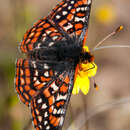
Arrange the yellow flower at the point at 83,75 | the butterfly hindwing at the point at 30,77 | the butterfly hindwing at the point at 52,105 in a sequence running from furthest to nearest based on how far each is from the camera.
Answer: the yellow flower at the point at 83,75, the butterfly hindwing at the point at 30,77, the butterfly hindwing at the point at 52,105

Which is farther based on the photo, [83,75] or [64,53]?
[83,75]

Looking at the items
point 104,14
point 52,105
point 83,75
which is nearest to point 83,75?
point 83,75

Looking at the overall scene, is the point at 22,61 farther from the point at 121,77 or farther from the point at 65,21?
the point at 121,77

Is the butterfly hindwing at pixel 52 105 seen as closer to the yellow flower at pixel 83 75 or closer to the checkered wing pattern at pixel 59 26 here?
the yellow flower at pixel 83 75

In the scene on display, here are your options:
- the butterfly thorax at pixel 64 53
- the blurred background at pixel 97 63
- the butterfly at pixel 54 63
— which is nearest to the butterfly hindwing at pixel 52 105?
the butterfly at pixel 54 63

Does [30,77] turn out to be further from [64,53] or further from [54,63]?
[64,53]

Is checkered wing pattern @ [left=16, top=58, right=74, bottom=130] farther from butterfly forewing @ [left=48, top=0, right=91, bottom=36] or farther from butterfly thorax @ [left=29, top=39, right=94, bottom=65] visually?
butterfly forewing @ [left=48, top=0, right=91, bottom=36]
